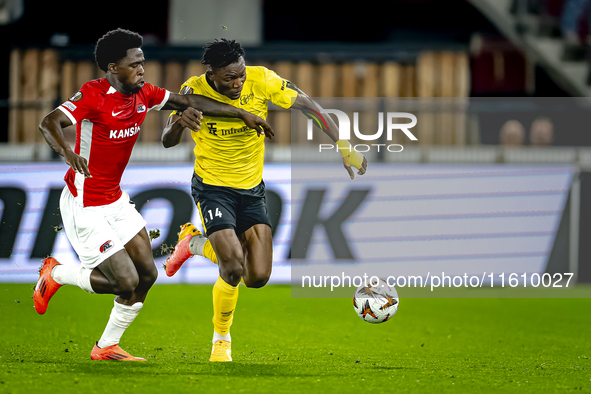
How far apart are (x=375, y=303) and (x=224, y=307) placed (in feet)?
4.05

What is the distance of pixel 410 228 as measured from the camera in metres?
9.05

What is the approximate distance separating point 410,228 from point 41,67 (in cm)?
560

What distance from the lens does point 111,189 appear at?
4.97 meters

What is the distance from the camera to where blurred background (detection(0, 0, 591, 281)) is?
30.6 feet

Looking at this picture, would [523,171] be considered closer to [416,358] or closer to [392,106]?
[392,106]

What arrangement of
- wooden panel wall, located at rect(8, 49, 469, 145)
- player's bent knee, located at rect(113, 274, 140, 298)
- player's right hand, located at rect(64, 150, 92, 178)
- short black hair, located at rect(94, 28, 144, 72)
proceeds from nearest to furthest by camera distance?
player's right hand, located at rect(64, 150, 92, 178) < short black hair, located at rect(94, 28, 144, 72) < player's bent knee, located at rect(113, 274, 140, 298) < wooden panel wall, located at rect(8, 49, 469, 145)

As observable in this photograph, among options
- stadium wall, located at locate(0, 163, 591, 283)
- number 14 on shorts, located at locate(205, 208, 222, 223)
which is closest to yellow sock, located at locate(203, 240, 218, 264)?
number 14 on shorts, located at locate(205, 208, 222, 223)

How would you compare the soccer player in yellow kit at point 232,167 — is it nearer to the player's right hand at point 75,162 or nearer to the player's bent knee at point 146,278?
the player's bent knee at point 146,278

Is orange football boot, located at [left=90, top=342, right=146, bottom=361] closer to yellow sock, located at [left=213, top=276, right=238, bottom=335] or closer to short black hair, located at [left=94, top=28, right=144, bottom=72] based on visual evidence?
yellow sock, located at [left=213, top=276, right=238, bottom=335]

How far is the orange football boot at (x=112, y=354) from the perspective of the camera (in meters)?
4.86

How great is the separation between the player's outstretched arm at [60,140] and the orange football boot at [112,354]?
1243 millimetres

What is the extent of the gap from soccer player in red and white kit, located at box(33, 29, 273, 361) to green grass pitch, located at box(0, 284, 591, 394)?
50 cm

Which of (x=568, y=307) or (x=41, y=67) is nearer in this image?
(x=568, y=307)

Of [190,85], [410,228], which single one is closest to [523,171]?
[410,228]
